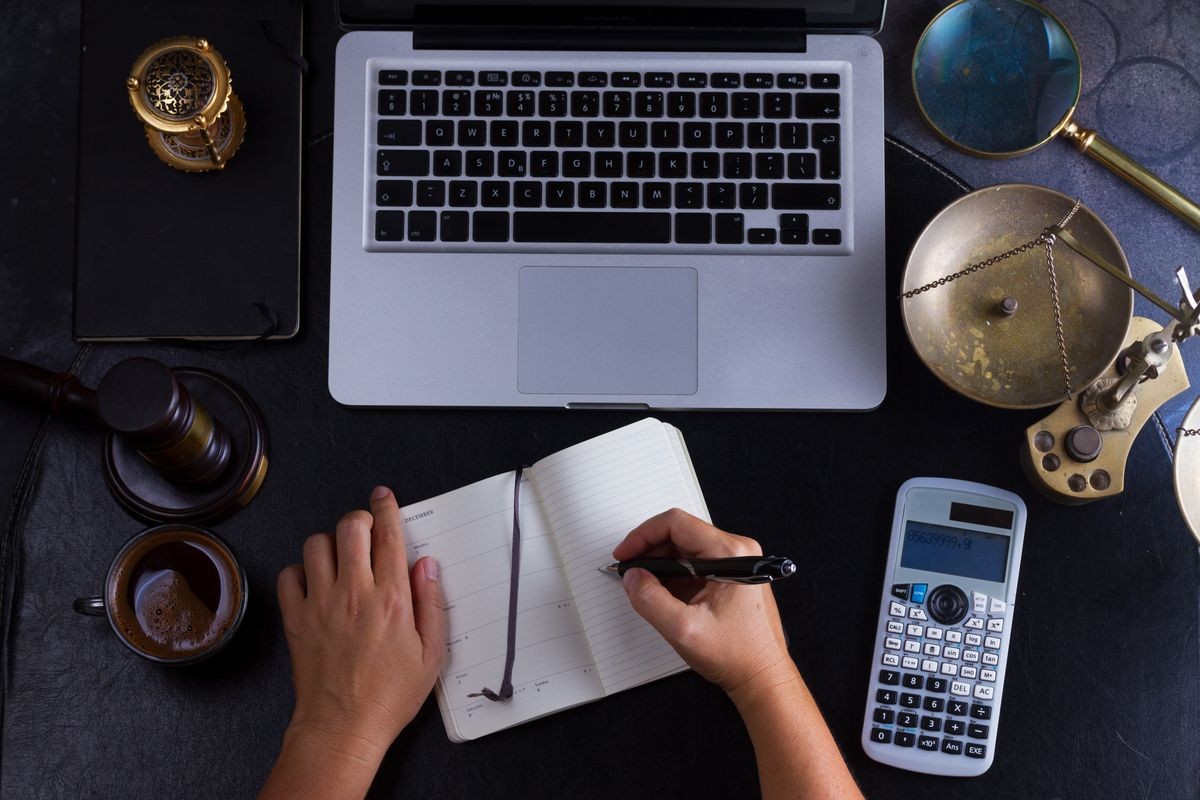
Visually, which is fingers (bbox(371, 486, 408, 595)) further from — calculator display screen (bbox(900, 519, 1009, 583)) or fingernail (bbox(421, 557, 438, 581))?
calculator display screen (bbox(900, 519, 1009, 583))

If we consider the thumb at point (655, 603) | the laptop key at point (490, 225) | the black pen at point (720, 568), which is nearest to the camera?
the black pen at point (720, 568)

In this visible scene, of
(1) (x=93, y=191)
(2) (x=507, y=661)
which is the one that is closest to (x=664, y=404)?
(2) (x=507, y=661)

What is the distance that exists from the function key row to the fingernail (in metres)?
0.43

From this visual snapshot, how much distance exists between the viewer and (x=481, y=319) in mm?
848

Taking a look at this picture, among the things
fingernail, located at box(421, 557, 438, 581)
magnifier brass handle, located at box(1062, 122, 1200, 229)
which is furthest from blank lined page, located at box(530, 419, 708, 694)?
magnifier brass handle, located at box(1062, 122, 1200, 229)

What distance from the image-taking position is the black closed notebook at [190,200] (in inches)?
33.4

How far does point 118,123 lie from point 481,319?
0.38m

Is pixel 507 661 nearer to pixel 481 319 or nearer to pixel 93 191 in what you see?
pixel 481 319

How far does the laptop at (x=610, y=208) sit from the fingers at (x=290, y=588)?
0.50ft

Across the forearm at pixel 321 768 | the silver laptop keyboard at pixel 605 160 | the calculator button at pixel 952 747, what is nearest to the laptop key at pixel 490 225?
the silver laptop keyboard at pixel 605 160

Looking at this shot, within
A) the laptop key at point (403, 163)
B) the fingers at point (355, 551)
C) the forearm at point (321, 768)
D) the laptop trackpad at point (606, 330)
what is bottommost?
the forearm at point (321, 768)

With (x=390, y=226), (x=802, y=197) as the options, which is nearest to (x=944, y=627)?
(x=802, y=197)

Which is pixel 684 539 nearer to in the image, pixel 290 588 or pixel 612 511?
pixel 612 511

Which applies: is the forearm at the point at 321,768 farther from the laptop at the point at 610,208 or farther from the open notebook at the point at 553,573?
the laptop at the point at 610,208
